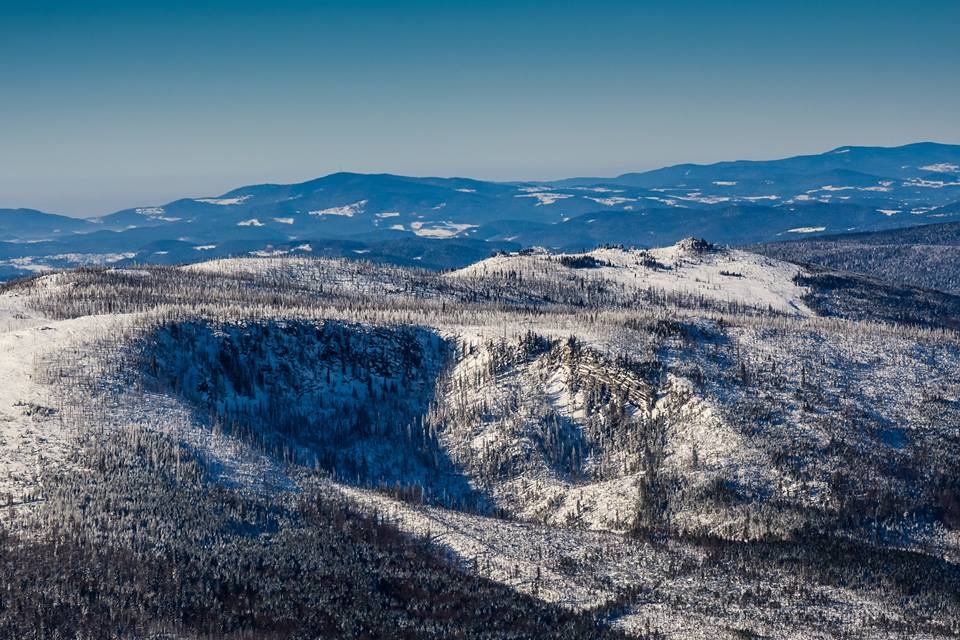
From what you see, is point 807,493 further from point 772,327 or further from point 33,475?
point 33,475

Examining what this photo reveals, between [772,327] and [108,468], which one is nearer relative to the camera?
[108,468]

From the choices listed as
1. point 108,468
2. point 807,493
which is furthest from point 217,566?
point 807,493

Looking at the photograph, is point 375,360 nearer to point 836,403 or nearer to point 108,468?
point 108,468

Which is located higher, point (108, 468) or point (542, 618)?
point (108, 468)

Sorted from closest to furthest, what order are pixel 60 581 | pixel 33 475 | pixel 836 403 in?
pixel 60 581 → pixel 33 475 → pixel 836 403

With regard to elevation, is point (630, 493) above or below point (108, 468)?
below

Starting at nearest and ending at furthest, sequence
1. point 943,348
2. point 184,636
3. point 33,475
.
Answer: point 184,636, point 33,475, point 943,348

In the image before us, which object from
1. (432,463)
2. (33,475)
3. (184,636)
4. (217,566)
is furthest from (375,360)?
(184,636)

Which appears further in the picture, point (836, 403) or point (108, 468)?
point (836, 403)

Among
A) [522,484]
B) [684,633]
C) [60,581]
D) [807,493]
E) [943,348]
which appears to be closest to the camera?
[60,581]
